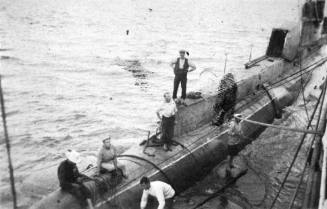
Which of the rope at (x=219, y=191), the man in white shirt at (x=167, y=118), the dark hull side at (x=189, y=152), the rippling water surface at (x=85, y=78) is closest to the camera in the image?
the dark hull side at (x=189, y=152)

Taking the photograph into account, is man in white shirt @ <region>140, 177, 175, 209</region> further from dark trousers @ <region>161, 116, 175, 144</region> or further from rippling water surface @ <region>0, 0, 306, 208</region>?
rippling water surface @ <region>0, 0, 306, 208</region>

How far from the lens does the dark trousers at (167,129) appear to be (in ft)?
40.7

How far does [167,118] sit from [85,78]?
17265 mm

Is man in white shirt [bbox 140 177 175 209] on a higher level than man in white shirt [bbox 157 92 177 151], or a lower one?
lower

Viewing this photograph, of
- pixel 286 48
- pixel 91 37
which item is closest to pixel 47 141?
pixel 286 48

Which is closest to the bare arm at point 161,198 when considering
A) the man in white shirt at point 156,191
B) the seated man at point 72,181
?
the man in white shirt at point 156,191

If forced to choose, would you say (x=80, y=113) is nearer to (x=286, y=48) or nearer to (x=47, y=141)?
(x=47, y=141)

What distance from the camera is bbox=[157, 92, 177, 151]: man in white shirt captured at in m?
12.1

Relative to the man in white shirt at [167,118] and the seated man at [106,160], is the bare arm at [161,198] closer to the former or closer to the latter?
the seated man at [106,160]

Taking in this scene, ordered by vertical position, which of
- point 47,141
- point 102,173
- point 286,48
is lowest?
point 47,141

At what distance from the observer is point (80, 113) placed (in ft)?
70.6

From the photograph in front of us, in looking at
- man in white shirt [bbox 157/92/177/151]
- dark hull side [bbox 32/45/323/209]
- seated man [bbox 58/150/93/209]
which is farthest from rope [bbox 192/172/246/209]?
seated man [bbox 58/150/93/209]

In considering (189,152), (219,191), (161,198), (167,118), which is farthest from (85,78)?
(161,198)

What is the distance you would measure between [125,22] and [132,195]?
57.3 metres
